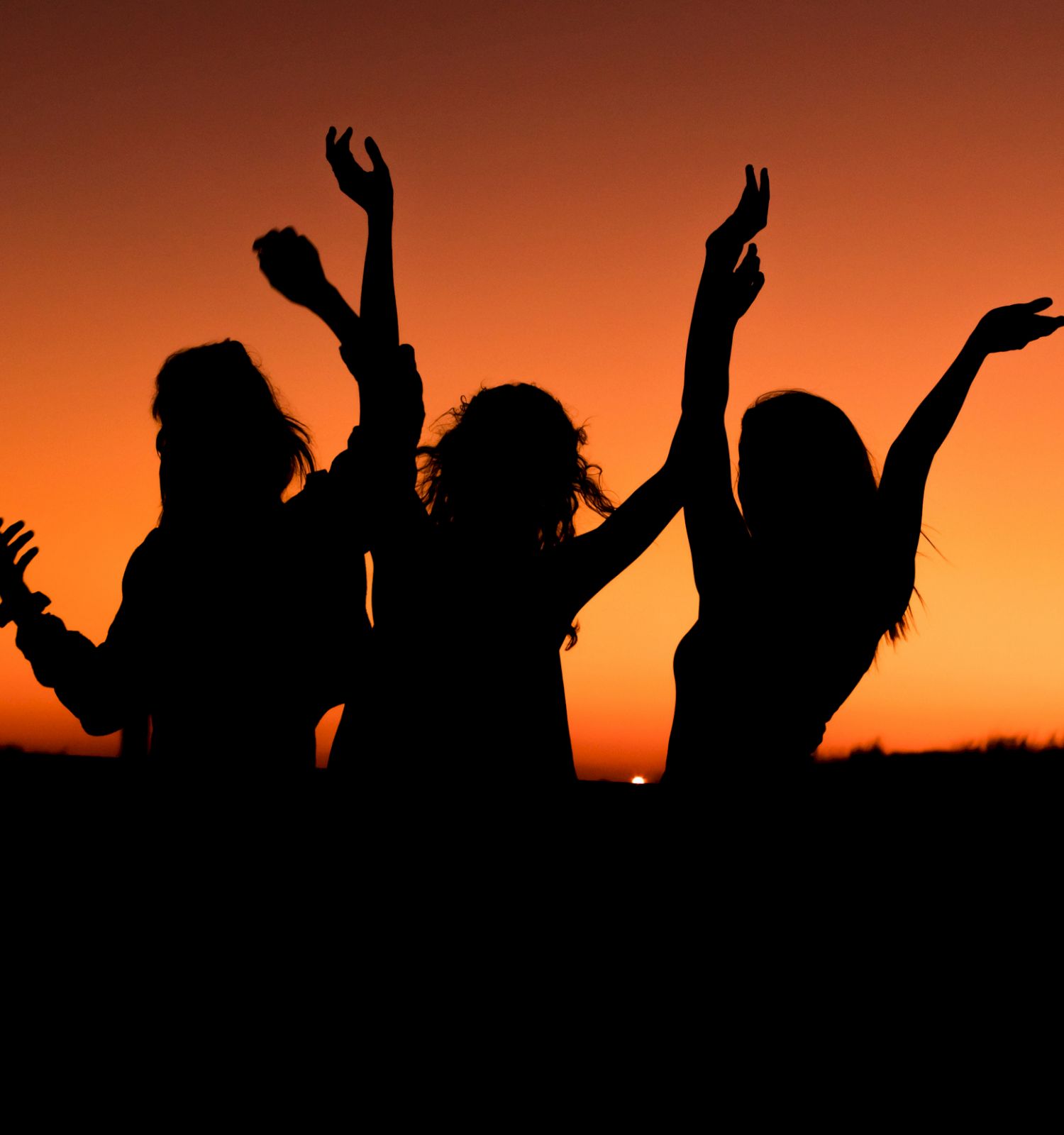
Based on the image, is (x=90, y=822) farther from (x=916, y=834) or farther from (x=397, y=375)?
(x=916, y=834)

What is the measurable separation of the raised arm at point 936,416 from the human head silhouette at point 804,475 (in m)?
0.17

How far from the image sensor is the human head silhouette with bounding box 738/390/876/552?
2736mm

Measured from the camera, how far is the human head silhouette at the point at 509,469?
262 cm

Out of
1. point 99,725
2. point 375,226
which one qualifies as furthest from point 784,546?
point 99,725

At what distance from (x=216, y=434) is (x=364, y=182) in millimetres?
721

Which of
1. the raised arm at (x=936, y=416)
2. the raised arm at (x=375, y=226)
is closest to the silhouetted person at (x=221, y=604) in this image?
the raised arm at (x=375, y=226)

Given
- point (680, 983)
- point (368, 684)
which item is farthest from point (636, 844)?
point (368, 684)

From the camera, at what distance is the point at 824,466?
2.76 metres

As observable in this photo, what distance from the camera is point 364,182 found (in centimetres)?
265

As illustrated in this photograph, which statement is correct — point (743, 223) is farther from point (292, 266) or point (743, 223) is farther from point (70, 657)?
point (70, 657)

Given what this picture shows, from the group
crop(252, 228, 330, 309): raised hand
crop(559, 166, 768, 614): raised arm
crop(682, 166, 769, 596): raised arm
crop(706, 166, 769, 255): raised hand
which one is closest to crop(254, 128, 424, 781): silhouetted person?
crop(252, 228, 330, 309): raised hand

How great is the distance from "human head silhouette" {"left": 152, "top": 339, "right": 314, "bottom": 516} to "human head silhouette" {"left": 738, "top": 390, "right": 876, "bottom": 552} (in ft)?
3.88

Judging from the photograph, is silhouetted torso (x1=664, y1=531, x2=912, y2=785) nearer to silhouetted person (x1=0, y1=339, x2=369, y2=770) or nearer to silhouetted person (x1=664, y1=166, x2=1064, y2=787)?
silhouetted person (x1=664, y1=166, x2=1064, y2=787)

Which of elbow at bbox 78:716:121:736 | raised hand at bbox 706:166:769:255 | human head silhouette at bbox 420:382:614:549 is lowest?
elbow at bbox 78:716:121:736
